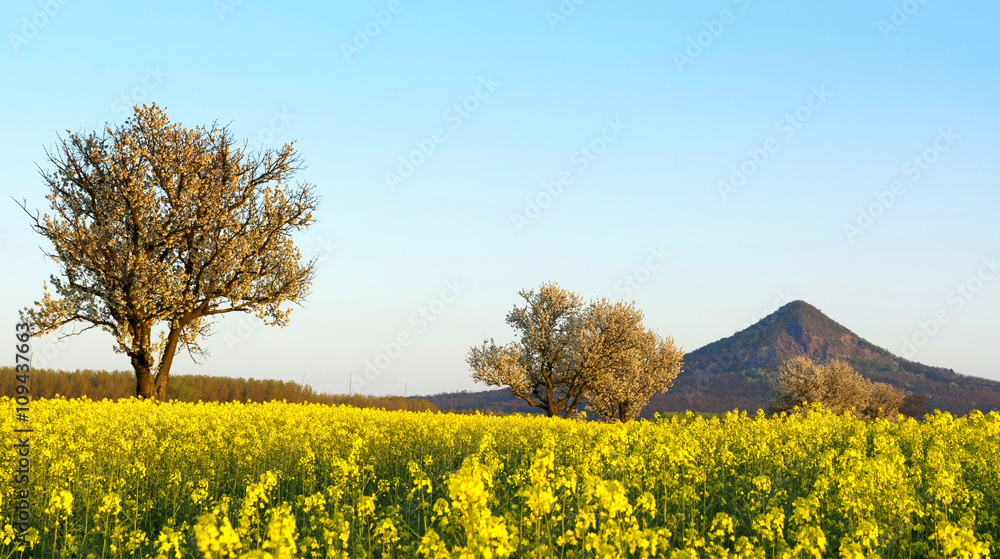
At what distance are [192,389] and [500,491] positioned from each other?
3500 centimetres

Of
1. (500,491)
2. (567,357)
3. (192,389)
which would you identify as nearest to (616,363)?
(567,357)

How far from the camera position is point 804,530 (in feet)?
17.9

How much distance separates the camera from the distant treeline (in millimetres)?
34219

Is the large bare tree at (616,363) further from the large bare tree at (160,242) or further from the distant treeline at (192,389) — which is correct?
the large bare tree at (160,242)

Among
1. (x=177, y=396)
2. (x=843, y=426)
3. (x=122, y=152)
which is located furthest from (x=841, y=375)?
(x=122, y=152)

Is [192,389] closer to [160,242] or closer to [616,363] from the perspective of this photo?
[160,242]

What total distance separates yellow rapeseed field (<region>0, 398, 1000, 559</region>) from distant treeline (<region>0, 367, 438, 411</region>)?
753 inches

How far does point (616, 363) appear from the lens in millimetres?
51156

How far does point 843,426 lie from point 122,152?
29429 millimetres

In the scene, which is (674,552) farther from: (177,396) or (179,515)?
(177,396)

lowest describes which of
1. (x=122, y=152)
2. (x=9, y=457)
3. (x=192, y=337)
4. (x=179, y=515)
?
(x=179, y=515)

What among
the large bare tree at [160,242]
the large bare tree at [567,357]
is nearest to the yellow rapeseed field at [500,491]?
the large bare tree at [160,242]

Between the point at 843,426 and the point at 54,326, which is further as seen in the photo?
the point at 54,326

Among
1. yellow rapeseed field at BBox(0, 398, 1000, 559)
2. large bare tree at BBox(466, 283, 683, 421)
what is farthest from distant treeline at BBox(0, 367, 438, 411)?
yellow rapeseed field at BBox(0, 398, 1000, 559)
